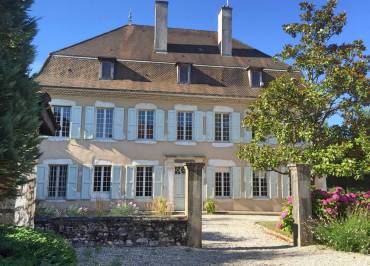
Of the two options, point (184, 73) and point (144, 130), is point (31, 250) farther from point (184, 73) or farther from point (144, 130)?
point (184, 73)

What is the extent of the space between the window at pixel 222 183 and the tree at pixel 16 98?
14981 mm

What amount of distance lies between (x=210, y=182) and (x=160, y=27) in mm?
8367

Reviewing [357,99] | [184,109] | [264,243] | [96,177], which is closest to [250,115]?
[357,99]

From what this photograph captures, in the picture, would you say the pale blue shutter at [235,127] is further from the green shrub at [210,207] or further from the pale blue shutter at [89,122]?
the pale blue shutter at [89,122]

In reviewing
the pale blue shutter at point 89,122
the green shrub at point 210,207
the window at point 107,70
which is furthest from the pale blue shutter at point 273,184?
the window at point 107,70

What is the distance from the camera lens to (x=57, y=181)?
17.5m

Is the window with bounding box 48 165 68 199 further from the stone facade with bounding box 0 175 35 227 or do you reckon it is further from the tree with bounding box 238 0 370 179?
the stone facade with bounding box 0 175 35 227

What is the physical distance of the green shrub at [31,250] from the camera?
3.67 meters

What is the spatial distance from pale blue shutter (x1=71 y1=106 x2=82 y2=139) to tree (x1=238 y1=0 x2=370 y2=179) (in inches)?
334

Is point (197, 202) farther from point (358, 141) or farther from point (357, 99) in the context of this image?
point (357, 99)

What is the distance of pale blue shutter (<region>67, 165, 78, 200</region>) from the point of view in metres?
17.2

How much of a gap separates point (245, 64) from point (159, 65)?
4456 mm

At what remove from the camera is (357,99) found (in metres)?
11.1

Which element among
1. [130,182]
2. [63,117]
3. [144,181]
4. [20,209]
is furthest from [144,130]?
[20,209]
